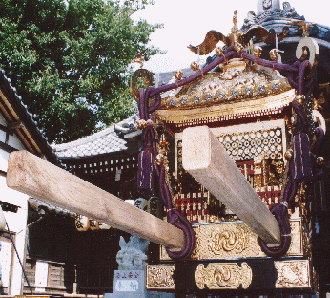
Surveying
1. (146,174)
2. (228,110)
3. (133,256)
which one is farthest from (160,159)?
(133,256)

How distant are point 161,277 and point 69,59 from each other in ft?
38.4

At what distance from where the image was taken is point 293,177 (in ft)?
15.9

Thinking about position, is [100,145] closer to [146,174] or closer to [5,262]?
[5,262]

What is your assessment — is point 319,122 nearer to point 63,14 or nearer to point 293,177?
point 293,177

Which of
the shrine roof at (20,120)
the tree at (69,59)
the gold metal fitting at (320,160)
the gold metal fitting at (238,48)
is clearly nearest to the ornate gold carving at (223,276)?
the gold metal fitting at (320,160)

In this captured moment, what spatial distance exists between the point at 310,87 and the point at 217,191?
2.97 metres

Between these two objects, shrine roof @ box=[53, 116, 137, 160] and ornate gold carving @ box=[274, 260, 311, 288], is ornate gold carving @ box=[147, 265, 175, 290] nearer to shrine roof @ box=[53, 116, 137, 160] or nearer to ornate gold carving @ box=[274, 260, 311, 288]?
ornate gold carving @ box=[274, 260, 311, 288]

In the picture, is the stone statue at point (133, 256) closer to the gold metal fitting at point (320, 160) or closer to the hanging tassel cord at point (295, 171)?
the hanging tassel cord at point (295, 171)

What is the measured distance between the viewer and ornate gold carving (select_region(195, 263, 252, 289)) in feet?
17.0

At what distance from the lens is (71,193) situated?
9.31 ft

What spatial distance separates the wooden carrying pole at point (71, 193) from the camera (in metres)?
2.43

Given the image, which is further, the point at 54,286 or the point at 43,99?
the point at 43,99

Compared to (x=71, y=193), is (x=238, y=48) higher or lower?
higher

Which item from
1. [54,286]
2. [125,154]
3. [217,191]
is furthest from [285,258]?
[54,286]
